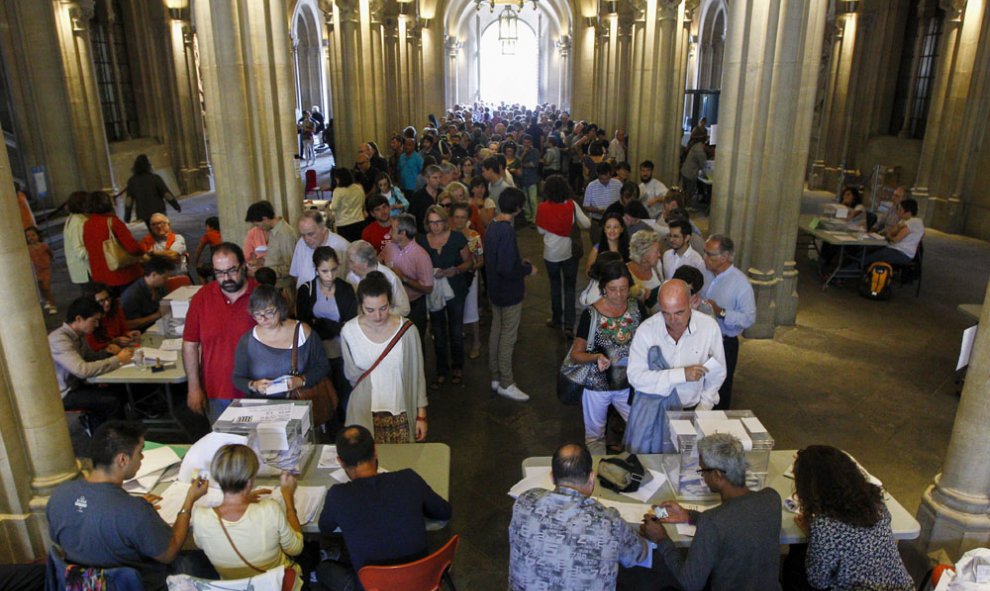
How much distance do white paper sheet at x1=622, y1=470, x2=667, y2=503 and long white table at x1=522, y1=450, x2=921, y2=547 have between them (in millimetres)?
16

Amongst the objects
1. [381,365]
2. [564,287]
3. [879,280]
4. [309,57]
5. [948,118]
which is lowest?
[879,280]

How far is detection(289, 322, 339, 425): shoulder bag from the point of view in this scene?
3.90 m

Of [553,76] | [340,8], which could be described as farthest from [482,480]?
[553,76]

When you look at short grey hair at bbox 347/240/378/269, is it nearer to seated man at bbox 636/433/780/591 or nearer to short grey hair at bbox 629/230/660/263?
short grey hair at bbox 629/230/660/263

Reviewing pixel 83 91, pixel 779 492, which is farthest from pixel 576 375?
pixel 83 91

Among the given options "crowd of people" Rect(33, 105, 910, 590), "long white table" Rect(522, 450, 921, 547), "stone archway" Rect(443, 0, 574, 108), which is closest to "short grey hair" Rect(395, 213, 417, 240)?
"crowd of people" Rect(33, 105, 910, 590)

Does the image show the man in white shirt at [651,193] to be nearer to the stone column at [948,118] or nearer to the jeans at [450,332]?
the jeans at [450,332]

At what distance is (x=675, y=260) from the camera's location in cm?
539

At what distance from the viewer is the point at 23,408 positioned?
346 centimetres

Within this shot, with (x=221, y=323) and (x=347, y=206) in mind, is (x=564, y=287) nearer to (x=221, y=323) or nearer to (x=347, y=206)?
(x=347, y=206)

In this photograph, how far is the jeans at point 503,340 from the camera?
19.3 ft

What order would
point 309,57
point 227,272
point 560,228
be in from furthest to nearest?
point 309,57 < point 560,228 < point 227,272

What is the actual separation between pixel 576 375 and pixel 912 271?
256 inches

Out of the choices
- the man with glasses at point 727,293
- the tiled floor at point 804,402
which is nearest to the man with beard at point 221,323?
the tiled floor at point 804,402
